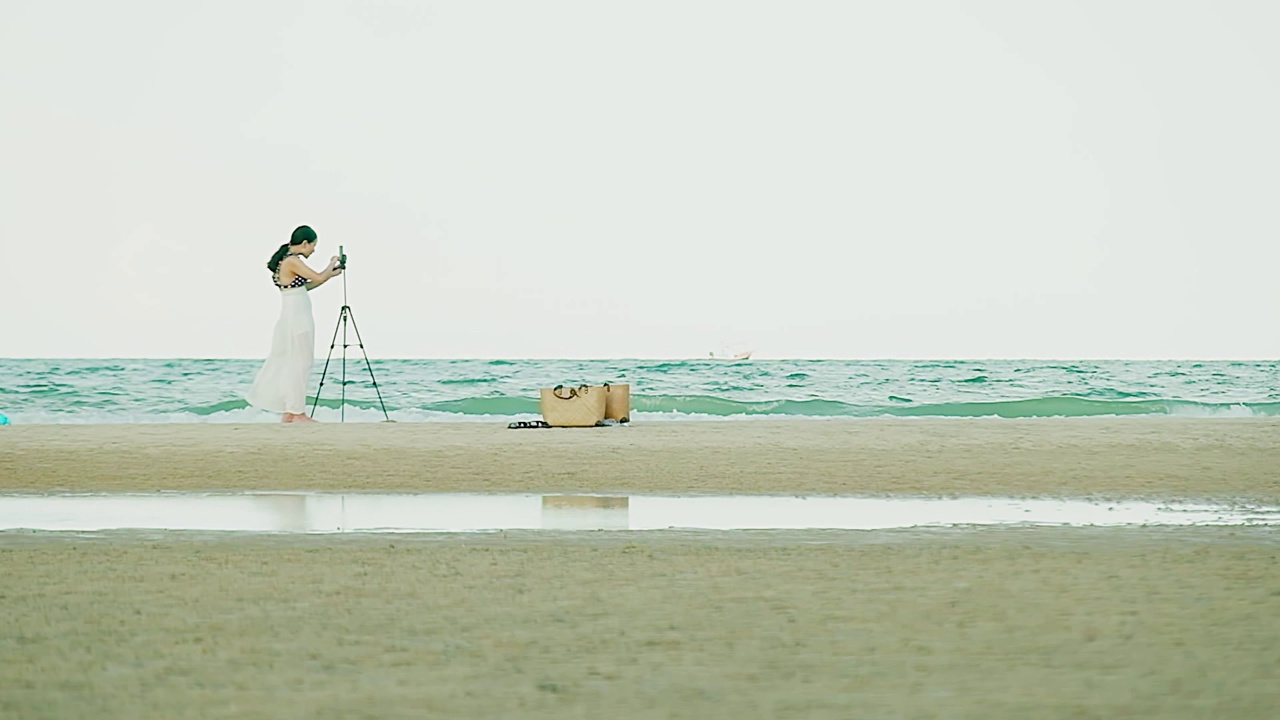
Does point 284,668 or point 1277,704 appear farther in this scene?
point 284,668

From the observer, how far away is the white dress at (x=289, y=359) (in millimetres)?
11859

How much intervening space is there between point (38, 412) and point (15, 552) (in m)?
17.8

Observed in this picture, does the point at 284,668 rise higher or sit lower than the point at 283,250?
lower

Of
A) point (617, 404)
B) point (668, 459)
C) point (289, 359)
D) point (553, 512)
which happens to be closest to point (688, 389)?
point (617, 404)

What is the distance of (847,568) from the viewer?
4.38 meters

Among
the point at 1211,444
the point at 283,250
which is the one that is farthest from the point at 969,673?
the point at 283,250

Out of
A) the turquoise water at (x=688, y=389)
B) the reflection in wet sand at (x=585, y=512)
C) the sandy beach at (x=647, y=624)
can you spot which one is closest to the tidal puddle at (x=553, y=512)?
the reflection in wet sand at (x=585, y=512)

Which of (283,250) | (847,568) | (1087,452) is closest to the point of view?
(847,568)

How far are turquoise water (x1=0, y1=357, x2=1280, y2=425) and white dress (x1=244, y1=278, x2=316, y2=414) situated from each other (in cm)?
434

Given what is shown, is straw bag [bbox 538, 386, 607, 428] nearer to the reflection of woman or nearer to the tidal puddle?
the reflection of woman

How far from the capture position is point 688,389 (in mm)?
26125

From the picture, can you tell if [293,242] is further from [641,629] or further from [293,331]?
[641,629]

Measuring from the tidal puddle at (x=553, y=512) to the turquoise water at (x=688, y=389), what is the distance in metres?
9.70

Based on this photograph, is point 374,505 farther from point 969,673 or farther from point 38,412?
point 38,412
